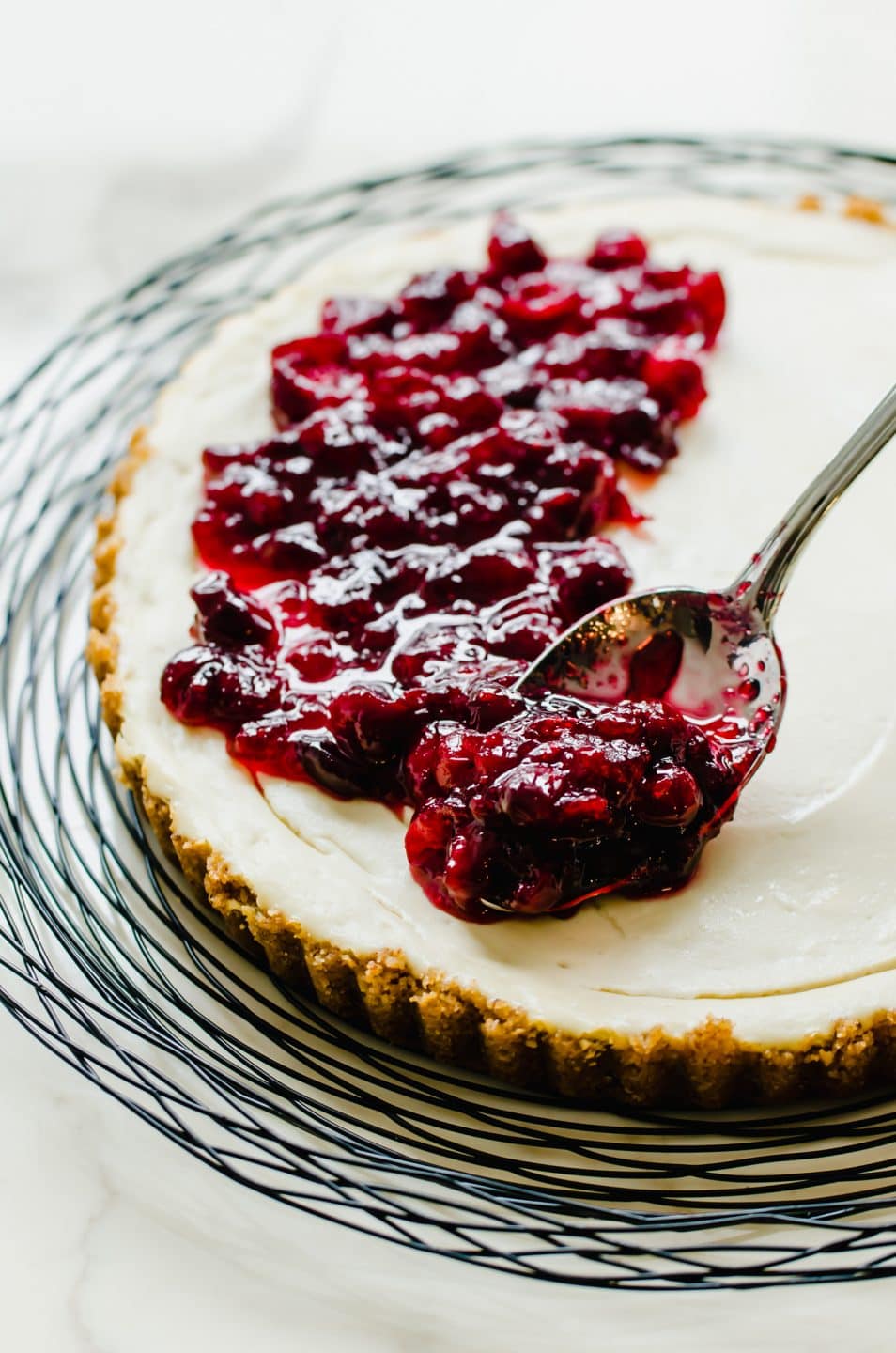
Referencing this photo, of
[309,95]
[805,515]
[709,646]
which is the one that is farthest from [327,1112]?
[309,95]

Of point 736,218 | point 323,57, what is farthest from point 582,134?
point 736,218

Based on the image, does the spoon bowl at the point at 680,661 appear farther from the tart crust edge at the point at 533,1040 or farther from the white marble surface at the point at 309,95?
the white marble surface at the point at 309,95

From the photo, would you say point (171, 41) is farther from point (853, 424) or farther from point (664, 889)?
point (664, 889)

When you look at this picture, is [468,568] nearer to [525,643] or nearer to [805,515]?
[525,643]

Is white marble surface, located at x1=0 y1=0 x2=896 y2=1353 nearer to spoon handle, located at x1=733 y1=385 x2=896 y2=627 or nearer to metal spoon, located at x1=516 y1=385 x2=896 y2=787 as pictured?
metal spoon, located at x1=516 y1=385 x2=896 y2=787

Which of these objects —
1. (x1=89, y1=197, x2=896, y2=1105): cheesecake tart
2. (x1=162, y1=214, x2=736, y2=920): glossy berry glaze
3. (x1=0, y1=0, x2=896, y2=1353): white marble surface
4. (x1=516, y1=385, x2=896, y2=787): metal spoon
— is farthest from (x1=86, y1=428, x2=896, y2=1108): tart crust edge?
(x1=0, y1=0, x2=896, y2=1353): white marble surface
